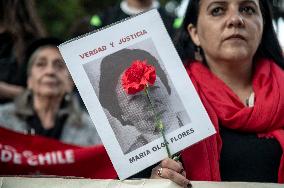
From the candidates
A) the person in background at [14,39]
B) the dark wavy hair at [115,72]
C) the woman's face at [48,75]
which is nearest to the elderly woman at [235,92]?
the dark wavy hair at [115,72]

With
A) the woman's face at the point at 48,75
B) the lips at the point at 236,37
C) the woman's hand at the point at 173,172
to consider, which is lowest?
the woman's hand at the point at 173,172

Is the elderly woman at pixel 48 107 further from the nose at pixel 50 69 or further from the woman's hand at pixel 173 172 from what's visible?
the woman's hand at pixel 173 172

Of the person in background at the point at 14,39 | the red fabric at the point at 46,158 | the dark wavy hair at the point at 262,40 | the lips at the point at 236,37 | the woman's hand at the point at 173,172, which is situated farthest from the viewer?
the person in background at the point at 14,39

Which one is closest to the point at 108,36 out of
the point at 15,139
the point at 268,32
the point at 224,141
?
the point at 224,141

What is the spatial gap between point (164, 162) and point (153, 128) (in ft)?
0.41

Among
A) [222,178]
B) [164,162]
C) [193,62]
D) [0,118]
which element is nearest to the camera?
[164,162]

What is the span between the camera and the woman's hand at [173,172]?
222cm

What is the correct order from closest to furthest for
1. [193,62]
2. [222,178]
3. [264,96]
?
[222,178]
[264,96]
[193,62]

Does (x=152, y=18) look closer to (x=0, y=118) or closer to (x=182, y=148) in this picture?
(x=182, y=148)

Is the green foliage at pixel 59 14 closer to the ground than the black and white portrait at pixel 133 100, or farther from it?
farther from it

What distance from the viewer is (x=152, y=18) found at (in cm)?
236

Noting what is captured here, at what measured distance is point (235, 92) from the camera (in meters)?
2.72

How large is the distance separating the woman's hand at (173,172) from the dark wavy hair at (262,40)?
739mm

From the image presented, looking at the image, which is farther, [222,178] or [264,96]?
[264,96]
